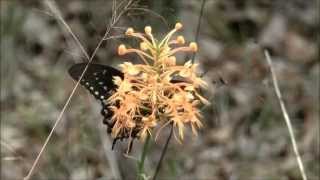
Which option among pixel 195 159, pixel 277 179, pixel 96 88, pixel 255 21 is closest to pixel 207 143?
pixel 195 159

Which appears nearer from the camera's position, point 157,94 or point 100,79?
point 157,94

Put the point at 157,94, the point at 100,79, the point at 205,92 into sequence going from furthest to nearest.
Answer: the point at 205,92 → the point at 100,79 → the point at 157,94

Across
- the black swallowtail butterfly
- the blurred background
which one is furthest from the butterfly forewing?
the blurred background

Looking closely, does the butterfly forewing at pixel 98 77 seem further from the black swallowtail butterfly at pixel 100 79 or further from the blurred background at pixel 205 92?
the blurred background at pixel 205 92

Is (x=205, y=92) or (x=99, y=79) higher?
(x=99, y=79)

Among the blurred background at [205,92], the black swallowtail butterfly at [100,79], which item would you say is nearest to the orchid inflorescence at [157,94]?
the black swallowtail butterfly at [100,79]

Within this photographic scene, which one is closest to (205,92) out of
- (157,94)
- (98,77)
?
(98,77)

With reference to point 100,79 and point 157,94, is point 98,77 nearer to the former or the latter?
point 100,79

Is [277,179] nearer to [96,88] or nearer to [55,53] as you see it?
[55,53]
